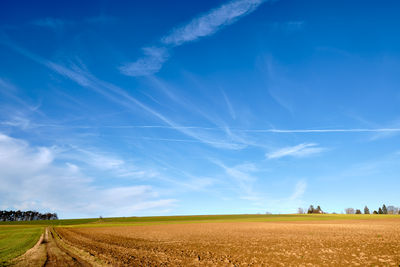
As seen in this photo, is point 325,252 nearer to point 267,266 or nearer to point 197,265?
point 267,266

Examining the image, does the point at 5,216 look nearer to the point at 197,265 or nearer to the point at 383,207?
the point at 197,265

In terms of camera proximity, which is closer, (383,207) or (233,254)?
(233,254)

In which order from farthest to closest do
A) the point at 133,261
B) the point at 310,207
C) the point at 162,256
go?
the point at 310,207
the point at 162,256
the point at 133,261

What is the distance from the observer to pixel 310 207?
18112 centimetres

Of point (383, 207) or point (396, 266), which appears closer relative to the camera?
point (396, 266)

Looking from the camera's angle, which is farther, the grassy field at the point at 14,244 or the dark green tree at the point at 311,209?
the dark green tree at the point at 311,209

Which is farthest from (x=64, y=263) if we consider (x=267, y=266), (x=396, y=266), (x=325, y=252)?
(x=396, y=266)

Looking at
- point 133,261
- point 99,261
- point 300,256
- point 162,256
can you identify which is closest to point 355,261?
point 300,256

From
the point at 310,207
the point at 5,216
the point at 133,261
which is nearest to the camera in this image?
the point at 133,261

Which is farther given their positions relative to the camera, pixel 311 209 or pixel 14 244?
pixel 311 209

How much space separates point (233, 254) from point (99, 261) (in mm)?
9750

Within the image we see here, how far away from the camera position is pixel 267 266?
15570 millimetres

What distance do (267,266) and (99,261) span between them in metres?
11.1

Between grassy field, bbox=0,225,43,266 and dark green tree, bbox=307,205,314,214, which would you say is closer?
grassy field, bbox=0,225,43,266
